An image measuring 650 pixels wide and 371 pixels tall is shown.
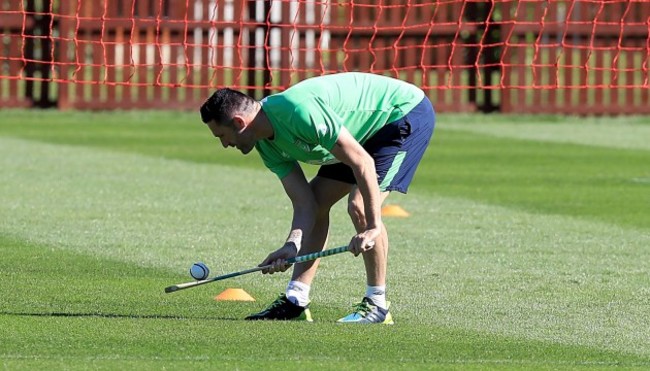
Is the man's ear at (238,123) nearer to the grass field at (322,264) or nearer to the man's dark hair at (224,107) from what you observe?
the man's dark hair at (224,107)

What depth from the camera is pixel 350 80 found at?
26.5 feet

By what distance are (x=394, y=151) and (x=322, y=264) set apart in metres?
2.22

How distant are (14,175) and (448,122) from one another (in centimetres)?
902

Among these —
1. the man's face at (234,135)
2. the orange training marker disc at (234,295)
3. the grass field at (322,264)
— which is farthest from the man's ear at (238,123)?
the orange training marker disc at (234,295)

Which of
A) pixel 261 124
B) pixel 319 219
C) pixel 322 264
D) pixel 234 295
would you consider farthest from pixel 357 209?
pixel 322 264

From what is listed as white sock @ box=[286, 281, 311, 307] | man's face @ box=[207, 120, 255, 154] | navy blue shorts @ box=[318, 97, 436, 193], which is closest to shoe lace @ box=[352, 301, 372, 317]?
white sock @ box=[286, 281, 311, 307]

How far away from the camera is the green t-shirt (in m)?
7.50

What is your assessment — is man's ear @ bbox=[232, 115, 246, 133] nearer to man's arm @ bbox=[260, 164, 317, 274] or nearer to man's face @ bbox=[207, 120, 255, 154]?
man's face @ bbox=[207, 120, 255, 154]

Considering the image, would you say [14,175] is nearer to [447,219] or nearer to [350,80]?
[447,219]

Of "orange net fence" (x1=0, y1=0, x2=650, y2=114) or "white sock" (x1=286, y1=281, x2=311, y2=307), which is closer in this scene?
"white sock" (x1=286, y1=281, x2=311, y2=307)

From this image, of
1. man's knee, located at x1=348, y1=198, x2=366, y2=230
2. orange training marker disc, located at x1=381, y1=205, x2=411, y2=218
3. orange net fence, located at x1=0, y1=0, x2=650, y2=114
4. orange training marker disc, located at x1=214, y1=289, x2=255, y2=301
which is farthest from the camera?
orange net fence, located at x1=0, y1=0, x2=650, y2=114

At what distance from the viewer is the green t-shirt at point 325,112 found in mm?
7496

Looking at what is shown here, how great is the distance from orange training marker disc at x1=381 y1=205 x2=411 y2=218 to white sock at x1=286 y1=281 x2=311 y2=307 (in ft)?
14.3

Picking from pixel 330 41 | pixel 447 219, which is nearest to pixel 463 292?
pixel 447 219
